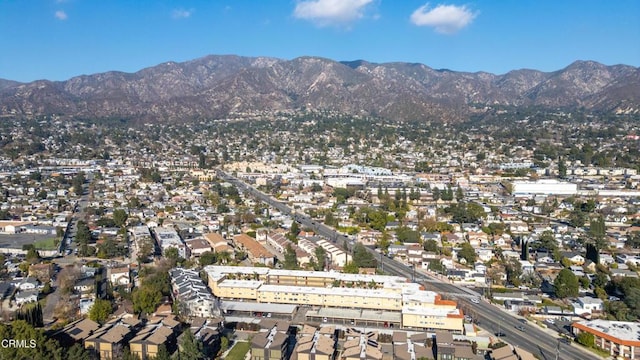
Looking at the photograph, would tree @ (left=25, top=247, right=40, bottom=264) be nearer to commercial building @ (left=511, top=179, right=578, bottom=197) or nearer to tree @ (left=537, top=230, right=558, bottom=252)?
tree @ (left=537, top=230, right=558, bottom=252)

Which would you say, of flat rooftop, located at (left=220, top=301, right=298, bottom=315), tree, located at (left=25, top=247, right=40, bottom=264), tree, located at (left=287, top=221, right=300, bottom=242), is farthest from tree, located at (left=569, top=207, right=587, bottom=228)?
tree, located at (left=25, top=247, right=40, bottom=264)

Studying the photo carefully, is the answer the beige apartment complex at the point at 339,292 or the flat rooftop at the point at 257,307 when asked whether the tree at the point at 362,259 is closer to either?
the beige apartment complex at the point at 339,292

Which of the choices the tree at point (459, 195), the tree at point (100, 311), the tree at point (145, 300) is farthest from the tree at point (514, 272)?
the tree at point (100, 311)

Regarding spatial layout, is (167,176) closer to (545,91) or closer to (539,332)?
(539,332)

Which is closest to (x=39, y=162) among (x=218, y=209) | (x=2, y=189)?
(x=2, y=189)

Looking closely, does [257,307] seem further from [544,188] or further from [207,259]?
[544,188]

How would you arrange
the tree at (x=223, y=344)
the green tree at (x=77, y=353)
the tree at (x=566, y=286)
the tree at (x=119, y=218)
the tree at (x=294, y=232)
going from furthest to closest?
the tree at (x=119, y=218)
the tree at (x=294, y=232)
the tree at (x=566, y=286)
the tree at (x=223, y=344)
the green tree at (x=77, y=353)
